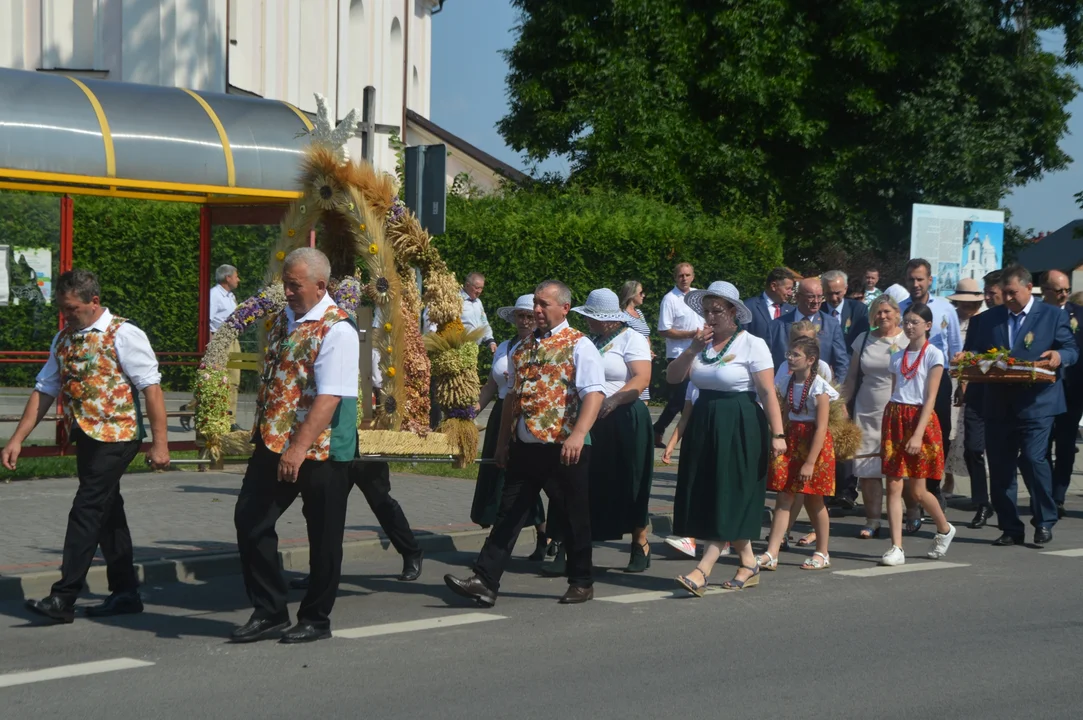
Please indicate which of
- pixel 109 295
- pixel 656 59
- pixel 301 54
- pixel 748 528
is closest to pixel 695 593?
pixel 748 528

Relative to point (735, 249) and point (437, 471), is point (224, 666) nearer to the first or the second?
point (437, 471)

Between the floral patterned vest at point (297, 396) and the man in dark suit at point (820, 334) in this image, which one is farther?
the man in dark suit at point (820, 334)

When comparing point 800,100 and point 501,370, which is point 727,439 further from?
point 800,100

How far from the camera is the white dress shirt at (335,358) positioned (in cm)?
644

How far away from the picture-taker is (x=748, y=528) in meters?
8.09

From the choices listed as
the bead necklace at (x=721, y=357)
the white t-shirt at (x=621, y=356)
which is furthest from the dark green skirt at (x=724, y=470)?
the white t-shirt at (x=621, y=356)

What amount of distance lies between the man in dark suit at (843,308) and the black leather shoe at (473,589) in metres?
5.00

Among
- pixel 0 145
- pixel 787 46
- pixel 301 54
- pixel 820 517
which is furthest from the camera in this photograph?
pixel 301 54

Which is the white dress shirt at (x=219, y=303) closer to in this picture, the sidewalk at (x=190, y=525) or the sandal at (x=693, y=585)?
the sidewalk at (x=190, y=525)

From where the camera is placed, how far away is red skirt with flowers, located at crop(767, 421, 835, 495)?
28.9ft

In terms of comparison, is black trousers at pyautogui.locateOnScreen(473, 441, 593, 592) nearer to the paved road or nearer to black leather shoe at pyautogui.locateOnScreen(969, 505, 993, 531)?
the paved road

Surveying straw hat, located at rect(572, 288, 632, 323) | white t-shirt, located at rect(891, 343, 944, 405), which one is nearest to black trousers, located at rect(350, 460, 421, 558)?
straw hat, located at rect(572, 288, 632, 323)

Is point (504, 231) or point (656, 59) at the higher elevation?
point (656, 59)

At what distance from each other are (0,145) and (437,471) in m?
4.71
